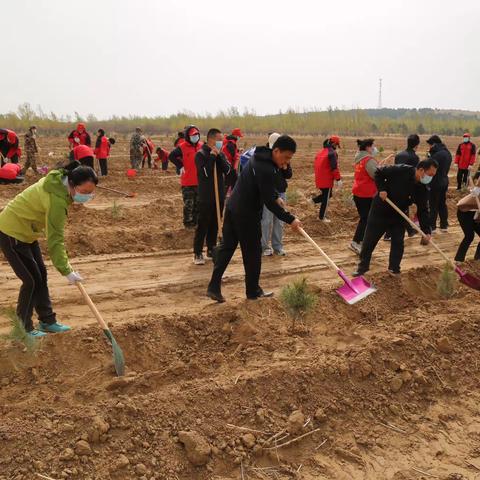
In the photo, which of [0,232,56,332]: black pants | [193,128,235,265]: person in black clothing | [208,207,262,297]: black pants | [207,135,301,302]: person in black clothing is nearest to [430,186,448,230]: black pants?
[193,128,235,265]: person in black clothing

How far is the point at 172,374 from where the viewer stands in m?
3.96

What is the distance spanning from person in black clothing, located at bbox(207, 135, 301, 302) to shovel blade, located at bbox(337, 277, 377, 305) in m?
0.84

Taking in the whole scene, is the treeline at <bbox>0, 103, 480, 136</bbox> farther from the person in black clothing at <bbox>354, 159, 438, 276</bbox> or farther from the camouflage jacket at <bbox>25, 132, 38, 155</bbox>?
the person in black clothing at <bbox>354, 159, 438, 276</bbox>

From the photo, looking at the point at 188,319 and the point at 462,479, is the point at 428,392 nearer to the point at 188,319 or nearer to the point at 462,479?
the point at 462,479

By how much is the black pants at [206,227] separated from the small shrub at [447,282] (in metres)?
2.87

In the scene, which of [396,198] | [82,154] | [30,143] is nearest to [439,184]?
[396,198]

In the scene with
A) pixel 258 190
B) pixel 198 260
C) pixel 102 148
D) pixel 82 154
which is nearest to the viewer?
pixel 82 154

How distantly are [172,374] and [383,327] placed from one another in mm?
2100

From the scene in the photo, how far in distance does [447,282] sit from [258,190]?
2.50m

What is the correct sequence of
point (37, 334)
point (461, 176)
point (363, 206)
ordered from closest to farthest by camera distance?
point (37, 334)
point (363, 206)
point (461, 176)

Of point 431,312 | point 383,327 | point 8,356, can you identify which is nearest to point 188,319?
point 8,356

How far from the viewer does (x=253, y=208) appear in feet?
16.2

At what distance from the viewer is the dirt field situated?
314 centimetres

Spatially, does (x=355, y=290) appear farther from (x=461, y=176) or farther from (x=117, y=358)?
(x=461, y=176)
